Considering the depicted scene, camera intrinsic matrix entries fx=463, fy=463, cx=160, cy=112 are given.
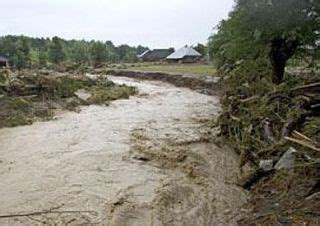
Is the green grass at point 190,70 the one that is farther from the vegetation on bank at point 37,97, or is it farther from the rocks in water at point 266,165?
the rocks in water at point 266,165

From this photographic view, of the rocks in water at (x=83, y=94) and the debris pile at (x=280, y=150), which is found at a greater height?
the debris pile at (x=280, y=150)

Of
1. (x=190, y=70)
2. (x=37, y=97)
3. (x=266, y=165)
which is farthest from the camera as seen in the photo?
(x=190, y=70)

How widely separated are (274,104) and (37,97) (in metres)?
13.5

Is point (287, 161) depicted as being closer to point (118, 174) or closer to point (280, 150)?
point (280, 150)

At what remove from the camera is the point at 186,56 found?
59.3m

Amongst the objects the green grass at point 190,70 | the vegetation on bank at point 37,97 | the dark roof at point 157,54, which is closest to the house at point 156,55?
the dark roof at point 157,54

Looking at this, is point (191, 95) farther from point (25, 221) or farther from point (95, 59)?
point (95, 59)

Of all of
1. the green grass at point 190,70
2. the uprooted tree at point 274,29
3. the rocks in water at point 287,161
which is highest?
the uprooted tree at point 274,29

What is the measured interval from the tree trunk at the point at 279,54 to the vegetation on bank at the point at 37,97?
8903mm

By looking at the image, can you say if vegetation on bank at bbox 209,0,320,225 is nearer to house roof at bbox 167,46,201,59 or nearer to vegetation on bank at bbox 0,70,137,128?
vegetation on bank at bbox 0,70,137,128

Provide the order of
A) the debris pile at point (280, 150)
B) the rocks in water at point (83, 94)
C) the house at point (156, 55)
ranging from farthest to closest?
the house at point (156, 55) → the rocks in water at point (83, 94) → the debris pile at point (280, 150)

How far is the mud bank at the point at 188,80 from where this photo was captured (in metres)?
28.6

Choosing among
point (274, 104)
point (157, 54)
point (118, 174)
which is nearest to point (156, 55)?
point (157, 54)

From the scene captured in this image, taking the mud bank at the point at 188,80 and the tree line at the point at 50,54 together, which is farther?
the tree line at the point at 50,54
